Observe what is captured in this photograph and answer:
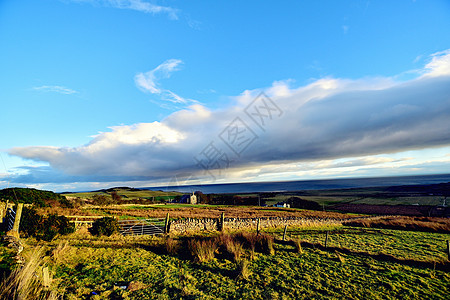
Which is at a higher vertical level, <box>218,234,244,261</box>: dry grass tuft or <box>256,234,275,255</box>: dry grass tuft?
<box>218,234,244,261</box>: dry grass tuft

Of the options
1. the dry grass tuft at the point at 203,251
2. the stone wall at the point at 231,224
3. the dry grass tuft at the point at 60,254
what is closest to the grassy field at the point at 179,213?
the stone wall at the point at 231,224

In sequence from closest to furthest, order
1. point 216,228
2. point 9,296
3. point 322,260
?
point 9,296
point 322,260
point 216,228

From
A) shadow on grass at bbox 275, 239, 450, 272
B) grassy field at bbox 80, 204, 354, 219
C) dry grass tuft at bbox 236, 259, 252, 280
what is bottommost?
grassy field at bbox 80, 204, 354, 219

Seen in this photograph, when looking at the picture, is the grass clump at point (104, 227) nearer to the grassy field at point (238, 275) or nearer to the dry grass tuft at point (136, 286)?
the grassy field at point (238, 275)

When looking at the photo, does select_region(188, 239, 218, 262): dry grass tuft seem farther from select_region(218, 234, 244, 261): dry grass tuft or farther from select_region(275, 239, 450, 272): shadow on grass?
select_region(275, 239, 450, 272): shadow on grass

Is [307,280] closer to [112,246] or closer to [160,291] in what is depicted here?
[160,291]

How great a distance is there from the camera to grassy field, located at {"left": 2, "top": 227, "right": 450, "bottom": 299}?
6.72 meters

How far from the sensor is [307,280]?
7648 millimetres

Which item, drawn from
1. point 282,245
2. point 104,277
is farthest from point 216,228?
point 104,277

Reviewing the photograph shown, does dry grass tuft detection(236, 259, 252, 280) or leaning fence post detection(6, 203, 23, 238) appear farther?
leaning fence post detection(6, 203, 23, 238)

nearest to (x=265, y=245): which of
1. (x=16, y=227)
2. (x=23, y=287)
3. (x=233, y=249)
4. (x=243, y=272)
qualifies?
(x=233, y=249)

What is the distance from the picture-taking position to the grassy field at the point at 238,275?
265 inches

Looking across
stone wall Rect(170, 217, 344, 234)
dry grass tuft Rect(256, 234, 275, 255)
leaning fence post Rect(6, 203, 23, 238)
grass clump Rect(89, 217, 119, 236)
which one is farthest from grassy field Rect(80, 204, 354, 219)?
dry grass tuft Rect(256, 234, 275, 255)

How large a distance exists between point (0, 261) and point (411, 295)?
13.4 m
